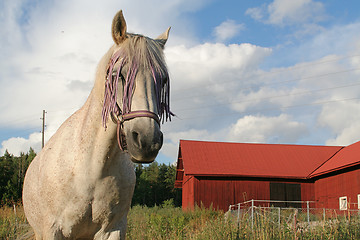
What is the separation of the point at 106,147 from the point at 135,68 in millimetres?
848

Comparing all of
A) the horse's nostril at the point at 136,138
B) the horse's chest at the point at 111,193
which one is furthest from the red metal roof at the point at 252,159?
the horse's nostril at the point at 136,138

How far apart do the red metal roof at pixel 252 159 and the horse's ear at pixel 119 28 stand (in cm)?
2370

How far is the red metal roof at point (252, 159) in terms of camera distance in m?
26.7

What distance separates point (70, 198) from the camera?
3.07 m

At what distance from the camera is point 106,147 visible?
301 centimetres

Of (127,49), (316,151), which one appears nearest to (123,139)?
(127,49)

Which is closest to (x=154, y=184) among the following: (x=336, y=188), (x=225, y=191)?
(x=225, y=191)

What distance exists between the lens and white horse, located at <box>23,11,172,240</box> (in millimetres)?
2443

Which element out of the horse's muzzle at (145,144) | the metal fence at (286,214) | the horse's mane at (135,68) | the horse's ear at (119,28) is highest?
the horse's ear at (119,28)

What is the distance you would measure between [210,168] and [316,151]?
10.5 meters

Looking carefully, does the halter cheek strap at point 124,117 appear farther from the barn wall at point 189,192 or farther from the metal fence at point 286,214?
the barn wall at point 189,192

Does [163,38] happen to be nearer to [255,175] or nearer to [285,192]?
[255,175]

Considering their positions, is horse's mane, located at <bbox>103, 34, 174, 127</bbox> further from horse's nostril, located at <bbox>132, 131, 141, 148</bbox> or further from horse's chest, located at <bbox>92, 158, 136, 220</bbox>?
horse's chest, located at <bbox>92, 158, 136, 220</bbox>

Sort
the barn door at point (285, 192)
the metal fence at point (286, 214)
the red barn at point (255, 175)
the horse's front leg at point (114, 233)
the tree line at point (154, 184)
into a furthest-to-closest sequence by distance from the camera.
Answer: the tree line at point (154, 184)
the barn door at point (285, 192)
the red barn at point (255, 175)
the metal fence at point (286, 214)
the horse's front leg at point (114, 233)
